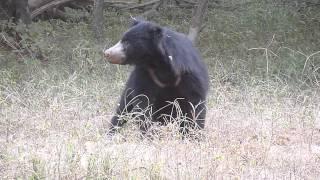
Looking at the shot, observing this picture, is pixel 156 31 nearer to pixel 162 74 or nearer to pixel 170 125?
pixel 162 74

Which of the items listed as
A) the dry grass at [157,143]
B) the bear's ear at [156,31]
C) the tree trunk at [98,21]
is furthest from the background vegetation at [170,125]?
the bear's ear at [156,31]

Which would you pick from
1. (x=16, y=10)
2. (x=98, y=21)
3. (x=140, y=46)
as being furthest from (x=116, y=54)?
(x=16, y=10)

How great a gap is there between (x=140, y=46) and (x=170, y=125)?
2.98 feet

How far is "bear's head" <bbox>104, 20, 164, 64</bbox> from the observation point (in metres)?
5.34

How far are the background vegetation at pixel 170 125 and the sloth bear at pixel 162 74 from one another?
332mm

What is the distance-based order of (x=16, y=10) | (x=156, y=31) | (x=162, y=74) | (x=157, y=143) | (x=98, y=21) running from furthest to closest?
1. (x=98, y=21)
2. (x=16, y=10)
3. (x=162, y=74)
4. (x=156, y=31)
5. (x=157, y=143)

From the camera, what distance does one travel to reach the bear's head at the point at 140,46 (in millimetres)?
5336

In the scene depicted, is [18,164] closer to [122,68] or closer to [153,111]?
[153,111]

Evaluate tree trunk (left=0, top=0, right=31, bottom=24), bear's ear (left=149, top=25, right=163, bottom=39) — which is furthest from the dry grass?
tree trunk (left=0, top=0, right=31, bottom=24)

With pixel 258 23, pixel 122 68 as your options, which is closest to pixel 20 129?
pixel 122 68

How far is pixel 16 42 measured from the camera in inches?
395

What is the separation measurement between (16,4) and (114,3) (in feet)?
10.5

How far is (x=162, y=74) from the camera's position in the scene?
544 centimetres

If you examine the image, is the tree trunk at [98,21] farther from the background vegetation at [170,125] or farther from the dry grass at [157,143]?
the dry grass at [157,143]
